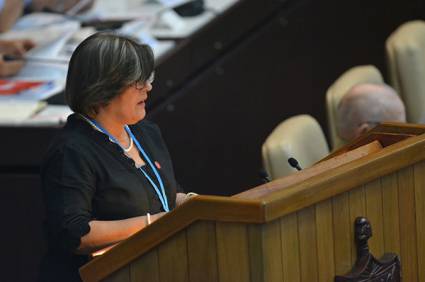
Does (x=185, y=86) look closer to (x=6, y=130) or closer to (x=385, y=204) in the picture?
(x=6, y=130)

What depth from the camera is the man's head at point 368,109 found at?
4.54m

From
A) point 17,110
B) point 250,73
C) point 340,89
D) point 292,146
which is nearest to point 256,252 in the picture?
point 292,146

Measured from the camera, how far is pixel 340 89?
5.00 meters

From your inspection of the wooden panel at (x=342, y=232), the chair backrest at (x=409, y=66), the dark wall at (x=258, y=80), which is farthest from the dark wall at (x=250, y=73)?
the wooden panel at (x=342, y=232)

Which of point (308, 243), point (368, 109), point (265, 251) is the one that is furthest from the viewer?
point (368, 109)

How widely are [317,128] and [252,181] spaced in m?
1.07

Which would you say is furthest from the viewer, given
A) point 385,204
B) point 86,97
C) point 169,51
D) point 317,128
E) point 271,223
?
point 169,51

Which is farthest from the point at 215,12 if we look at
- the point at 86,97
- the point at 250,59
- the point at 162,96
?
the point at 86,97

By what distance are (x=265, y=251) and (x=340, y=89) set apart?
2587 millimetres

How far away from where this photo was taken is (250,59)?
5.59 m

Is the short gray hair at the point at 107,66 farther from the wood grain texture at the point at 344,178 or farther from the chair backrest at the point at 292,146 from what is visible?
the chair backrest at the point at 292,146

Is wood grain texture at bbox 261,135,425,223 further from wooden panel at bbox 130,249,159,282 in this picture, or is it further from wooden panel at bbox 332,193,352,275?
wooden panel at bbox 130,249,159,282

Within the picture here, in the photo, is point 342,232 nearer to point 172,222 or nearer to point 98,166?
point 172,222

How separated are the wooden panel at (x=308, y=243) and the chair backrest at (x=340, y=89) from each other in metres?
2.24
